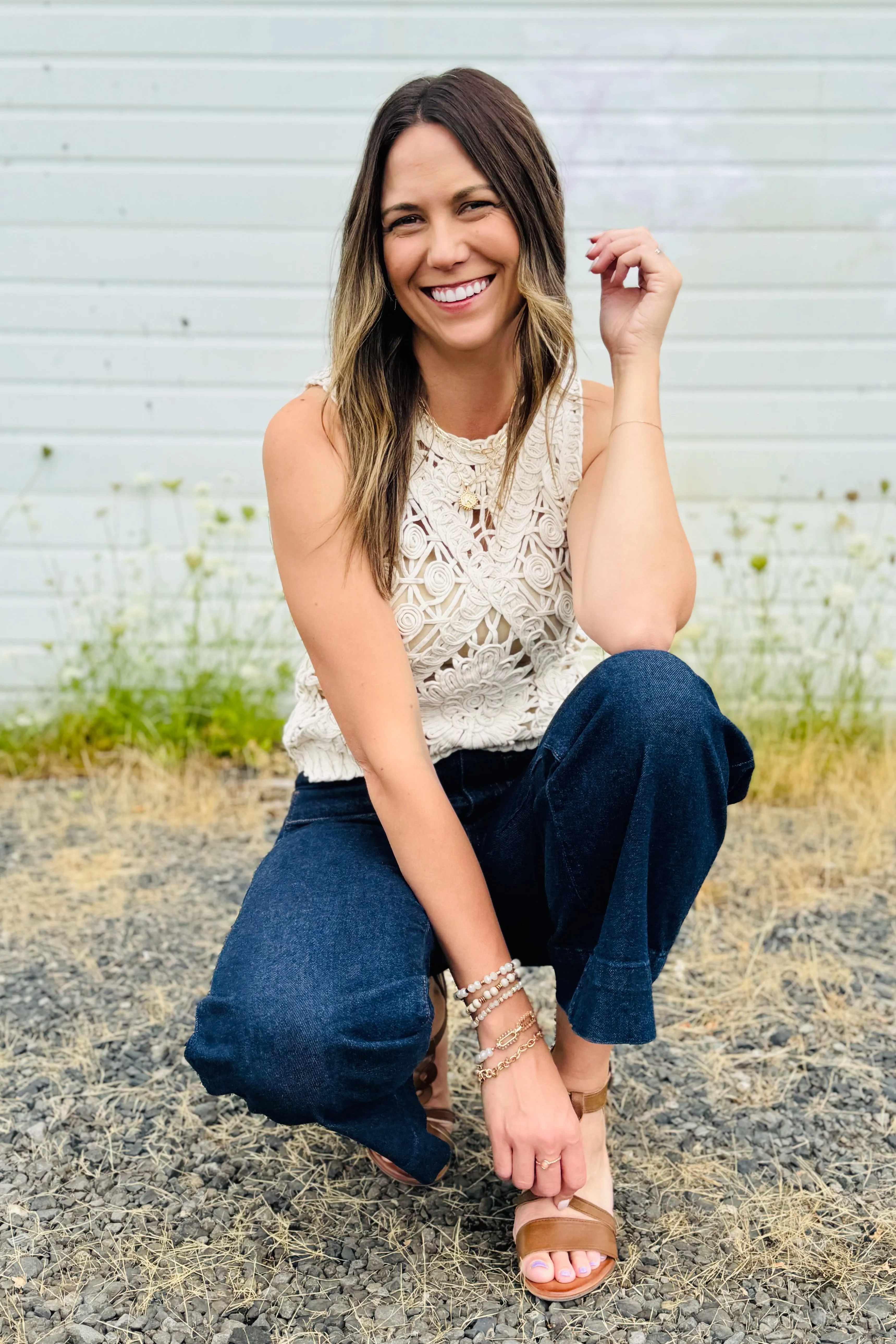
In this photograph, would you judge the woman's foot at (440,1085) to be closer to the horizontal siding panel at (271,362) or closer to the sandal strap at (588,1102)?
the sandal strap at (588,1102)

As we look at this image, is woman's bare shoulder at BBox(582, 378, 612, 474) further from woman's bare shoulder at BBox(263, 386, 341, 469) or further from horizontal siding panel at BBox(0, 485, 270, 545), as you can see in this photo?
horizontal siding panel at BBox(0, 485, 270, 545)

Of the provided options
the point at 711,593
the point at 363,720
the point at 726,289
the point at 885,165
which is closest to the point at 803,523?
the point at 711,593

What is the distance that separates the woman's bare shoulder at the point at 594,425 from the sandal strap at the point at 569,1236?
985mm

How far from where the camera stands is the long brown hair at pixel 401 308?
4.82ft

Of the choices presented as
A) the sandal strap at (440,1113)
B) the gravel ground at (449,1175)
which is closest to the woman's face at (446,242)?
the sandal strap at (440,1113)

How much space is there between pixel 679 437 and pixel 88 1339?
9.62 ft

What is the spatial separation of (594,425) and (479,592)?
0.31 meters

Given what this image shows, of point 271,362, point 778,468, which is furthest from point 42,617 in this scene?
point 778,468

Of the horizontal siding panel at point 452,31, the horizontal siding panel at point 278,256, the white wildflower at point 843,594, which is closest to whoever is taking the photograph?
the white wildflower at point 843,594

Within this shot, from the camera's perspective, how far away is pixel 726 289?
351 cm

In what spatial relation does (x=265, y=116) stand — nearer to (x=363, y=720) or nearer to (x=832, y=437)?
(x=832, y=437)

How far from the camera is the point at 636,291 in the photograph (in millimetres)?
1621

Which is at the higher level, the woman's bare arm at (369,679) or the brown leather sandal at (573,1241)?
the woman's bare arm at (369,679)

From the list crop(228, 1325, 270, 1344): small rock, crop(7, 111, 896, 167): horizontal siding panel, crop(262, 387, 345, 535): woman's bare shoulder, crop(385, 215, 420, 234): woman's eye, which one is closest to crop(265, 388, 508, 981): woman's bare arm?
crop(262, 387, 345, 535): woman's bare shoulder
